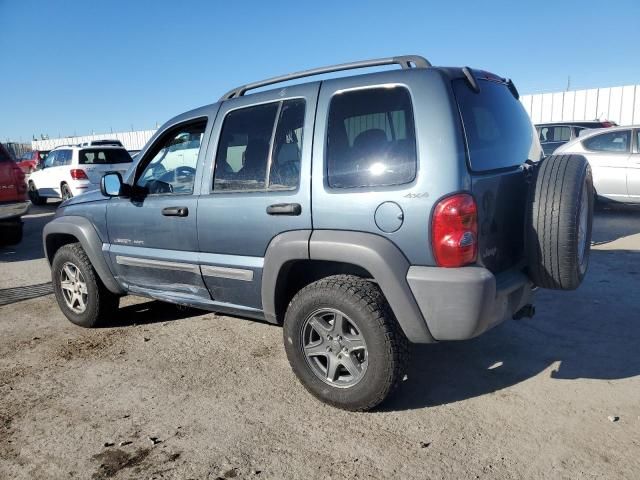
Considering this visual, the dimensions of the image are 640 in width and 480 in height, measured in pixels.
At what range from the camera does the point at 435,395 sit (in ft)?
10.1

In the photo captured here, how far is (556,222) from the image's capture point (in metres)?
2.73

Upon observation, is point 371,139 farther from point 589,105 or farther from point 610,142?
point 589,105

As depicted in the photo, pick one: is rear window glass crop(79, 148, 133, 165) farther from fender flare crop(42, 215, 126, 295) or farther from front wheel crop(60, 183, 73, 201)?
fender flare crop(42, 215, 126, 295)

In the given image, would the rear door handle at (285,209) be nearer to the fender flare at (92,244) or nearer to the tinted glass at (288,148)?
the tinted glass at (288,148)

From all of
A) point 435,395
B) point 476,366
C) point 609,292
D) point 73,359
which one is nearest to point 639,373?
point 476,366

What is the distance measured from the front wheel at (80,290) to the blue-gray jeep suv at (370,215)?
1072 mm

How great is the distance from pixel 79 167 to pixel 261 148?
11446 mm

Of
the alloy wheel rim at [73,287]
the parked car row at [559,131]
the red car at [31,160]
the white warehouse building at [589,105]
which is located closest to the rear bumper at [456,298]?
the alloy wheel rim at [73,287]

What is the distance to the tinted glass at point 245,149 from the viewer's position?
321 centimetres

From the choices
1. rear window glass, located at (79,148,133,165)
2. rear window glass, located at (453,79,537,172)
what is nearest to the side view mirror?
rear window glass, located at (453,79,537,172)

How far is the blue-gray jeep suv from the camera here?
2.56m

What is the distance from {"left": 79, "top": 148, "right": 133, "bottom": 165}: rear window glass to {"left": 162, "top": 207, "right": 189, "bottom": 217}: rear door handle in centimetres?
1083

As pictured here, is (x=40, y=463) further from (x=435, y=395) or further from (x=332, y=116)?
(x=332, y=116)

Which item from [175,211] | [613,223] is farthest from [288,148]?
[613,223]
